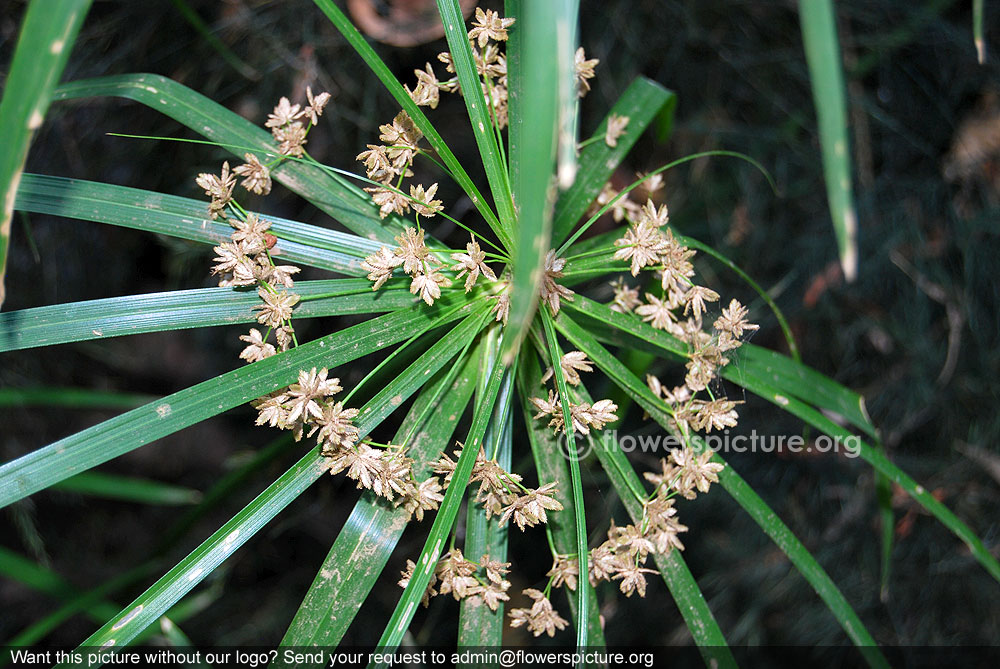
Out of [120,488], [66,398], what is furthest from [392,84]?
[120,488]

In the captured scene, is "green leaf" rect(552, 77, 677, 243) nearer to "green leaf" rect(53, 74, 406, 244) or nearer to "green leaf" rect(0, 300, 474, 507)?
"green leaf" rect(53, 74, 406, 244)

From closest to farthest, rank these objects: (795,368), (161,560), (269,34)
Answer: (795,368), (161,560), (269,34)

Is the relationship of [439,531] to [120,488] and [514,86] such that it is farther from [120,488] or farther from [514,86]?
[120,488]

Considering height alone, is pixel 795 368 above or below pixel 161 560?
above

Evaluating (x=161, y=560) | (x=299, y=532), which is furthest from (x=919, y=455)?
(x=161, y=560)

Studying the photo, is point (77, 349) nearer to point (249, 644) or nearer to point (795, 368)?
point (249, 644)

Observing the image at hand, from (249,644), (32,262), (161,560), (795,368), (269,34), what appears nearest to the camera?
(795,368)

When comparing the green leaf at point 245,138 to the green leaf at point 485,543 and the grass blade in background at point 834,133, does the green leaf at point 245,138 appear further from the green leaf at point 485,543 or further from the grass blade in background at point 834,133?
the grass blade in background at point 834,133
